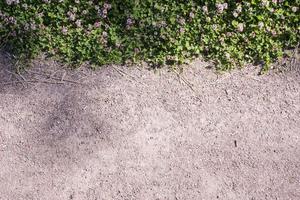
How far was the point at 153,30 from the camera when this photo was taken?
12.9ft

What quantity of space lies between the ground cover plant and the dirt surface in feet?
0.39

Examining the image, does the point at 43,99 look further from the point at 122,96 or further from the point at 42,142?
the point at 122,96

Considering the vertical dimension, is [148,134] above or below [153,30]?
below

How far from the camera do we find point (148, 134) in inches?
149

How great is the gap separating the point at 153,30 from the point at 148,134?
77cm

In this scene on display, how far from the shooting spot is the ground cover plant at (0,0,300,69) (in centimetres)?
388

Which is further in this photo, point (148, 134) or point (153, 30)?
point (153, 30)

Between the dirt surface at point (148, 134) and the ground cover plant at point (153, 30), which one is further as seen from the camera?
the ground cover plant at point (153, 30)

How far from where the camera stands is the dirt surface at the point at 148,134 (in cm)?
369

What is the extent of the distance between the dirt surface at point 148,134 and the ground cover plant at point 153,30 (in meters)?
0.12

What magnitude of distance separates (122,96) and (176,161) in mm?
621

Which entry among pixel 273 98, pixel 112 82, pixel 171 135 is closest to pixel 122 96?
pixel 112 82

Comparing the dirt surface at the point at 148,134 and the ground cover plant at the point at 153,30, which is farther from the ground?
the ground cover plant at the point at 153,30

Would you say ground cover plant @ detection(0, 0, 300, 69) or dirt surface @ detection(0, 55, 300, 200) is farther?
ground cover plant @ detection(0, 0, 300, 69)
